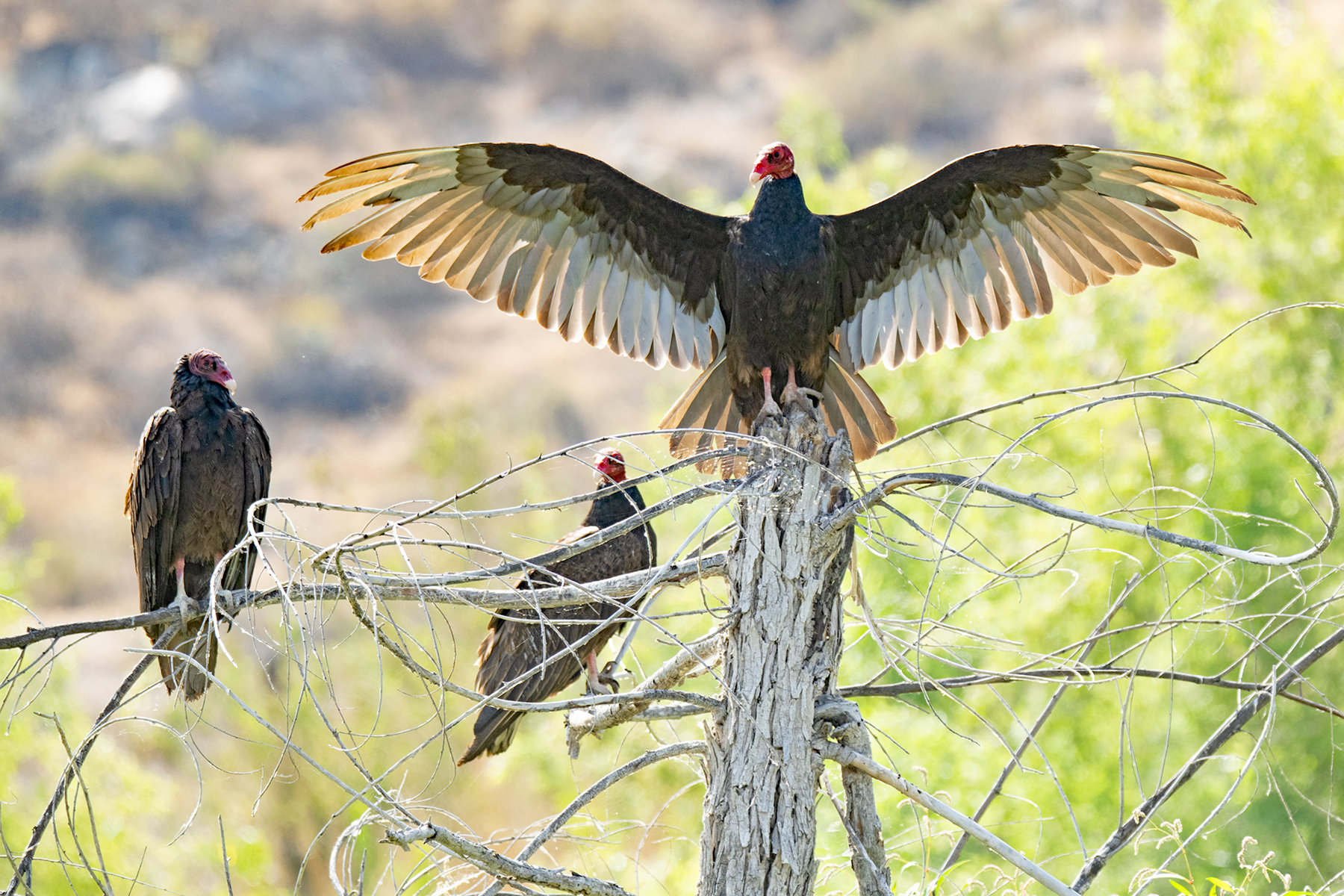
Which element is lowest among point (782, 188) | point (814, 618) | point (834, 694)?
point (834, 694)

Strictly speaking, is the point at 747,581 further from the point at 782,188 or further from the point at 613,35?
the point at 613,35

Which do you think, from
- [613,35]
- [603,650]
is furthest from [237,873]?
[613,35]

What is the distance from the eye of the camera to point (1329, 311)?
7.73 m

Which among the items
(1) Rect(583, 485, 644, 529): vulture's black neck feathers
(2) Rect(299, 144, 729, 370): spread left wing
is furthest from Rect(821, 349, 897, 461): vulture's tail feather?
(1) Rect(583, 485, 644, 529): vulture's black neck feathers

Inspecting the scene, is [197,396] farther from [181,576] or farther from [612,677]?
[612,677]

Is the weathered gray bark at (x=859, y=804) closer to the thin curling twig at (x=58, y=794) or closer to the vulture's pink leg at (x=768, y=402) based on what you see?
the vulture's pink leg at (x=768, y=402)

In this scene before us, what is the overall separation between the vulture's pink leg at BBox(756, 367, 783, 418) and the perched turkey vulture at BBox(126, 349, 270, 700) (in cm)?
150

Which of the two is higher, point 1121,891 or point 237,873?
point 237,873

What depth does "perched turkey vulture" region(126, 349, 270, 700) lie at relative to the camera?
11.4 feet

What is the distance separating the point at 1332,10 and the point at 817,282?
1097 inches

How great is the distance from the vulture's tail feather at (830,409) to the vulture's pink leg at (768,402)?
3.8 inches

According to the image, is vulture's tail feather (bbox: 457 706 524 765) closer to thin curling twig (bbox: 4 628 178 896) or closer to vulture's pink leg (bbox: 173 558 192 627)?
vulture's pink leg (bbox: 173 558 192 627)

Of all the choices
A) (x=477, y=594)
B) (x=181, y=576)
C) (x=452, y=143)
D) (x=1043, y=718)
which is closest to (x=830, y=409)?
Result: (x=1043, y=718)

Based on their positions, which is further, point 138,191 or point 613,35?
point 613,35
